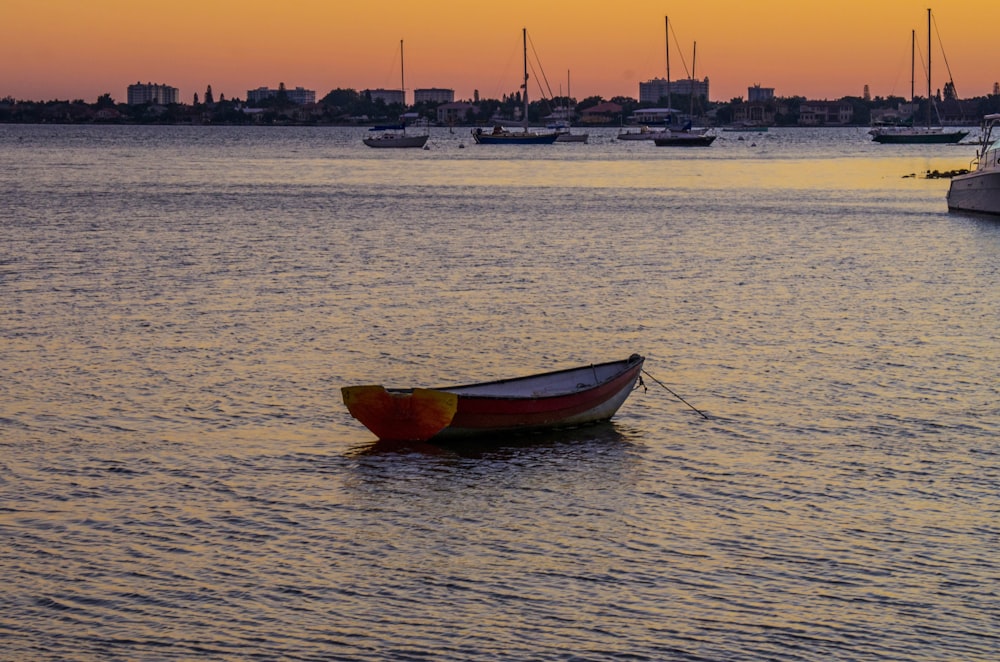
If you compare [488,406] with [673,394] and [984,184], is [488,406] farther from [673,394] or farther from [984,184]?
[984,184]

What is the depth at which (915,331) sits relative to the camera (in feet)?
114

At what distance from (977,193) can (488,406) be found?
175ft

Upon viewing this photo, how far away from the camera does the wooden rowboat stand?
899 inches

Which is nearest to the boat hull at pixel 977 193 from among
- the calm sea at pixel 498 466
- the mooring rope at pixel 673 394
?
the calm sea at pixel 498 466

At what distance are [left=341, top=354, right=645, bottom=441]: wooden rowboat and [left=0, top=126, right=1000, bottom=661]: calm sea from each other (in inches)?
15.3

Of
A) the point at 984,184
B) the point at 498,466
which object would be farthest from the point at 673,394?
the point at 984,184

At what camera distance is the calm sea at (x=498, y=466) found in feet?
49.8

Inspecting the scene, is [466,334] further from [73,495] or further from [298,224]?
[298,224]

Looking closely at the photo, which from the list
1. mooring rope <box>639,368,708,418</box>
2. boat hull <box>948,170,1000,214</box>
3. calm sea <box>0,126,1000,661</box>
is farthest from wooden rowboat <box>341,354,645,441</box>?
boat hull <box>948,170,1000,214</box>

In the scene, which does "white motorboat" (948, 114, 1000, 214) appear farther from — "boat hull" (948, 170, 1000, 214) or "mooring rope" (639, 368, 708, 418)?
"mooring rope" (639, 368, 708, 418)

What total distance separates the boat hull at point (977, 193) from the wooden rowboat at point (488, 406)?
47.2 metres

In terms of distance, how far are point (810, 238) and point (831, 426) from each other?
40.3 m

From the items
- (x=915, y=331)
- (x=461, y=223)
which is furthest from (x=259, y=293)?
(x=461, y=223)

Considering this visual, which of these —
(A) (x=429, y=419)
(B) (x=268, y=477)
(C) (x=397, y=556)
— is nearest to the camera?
(C) (x=397, y=556)
